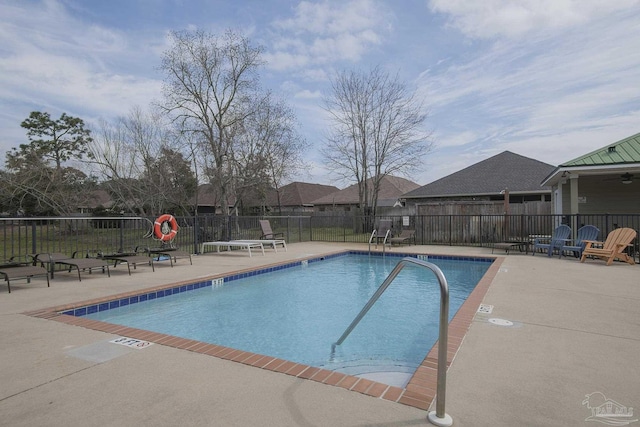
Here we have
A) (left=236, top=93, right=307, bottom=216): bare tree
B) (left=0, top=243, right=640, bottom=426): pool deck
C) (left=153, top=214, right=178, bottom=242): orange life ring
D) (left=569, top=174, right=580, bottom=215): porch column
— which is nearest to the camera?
(left=0, top=243, right=640, bottom=426): pool deck

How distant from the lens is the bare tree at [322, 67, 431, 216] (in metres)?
21.8

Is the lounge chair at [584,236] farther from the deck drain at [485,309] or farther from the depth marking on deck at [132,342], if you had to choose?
the depth marking on deck at [132,342]

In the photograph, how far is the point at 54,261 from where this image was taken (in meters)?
6.44

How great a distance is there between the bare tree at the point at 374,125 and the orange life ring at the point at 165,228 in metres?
15.7

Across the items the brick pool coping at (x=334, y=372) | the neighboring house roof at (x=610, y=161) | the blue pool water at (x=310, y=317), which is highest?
the neighboring house roof at (x=610, y=161)

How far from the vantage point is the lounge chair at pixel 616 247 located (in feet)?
26.5

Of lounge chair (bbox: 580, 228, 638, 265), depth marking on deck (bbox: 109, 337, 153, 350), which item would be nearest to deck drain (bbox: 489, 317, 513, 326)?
depth marking on deck (bbox: 109, 337, 153, 350)

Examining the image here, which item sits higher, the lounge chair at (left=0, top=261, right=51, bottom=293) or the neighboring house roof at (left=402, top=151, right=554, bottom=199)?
the neighboring house roof at (left=402, top=151, right=554, bottom=199)

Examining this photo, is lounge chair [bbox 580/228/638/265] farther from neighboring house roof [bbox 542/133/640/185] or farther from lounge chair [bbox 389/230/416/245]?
lounge chair [bbox 389/230/416/245]

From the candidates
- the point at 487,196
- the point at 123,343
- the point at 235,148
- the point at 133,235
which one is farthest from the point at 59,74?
the point at 487,196

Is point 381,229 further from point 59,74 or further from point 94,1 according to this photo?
point 59,74

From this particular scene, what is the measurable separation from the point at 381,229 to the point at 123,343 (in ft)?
35.8

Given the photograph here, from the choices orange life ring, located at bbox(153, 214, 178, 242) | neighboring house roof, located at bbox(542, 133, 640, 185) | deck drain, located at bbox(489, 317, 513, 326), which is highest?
neighboring house roof, located at bbox(542, 133, 640, 185)

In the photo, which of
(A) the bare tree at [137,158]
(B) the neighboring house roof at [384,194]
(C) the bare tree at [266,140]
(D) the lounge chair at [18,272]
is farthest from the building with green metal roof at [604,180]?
(B) the neighboring house roof at [384,194]
